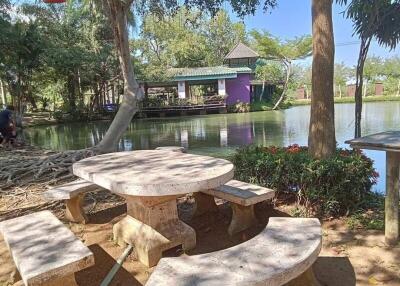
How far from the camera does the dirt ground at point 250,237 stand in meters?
2.50

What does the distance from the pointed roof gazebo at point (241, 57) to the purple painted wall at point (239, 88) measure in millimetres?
2949

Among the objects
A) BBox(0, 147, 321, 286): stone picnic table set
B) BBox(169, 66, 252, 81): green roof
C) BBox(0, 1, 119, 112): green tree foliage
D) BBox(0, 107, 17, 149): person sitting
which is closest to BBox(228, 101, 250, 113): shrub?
BBox(169, 66, 252, 81): green roof

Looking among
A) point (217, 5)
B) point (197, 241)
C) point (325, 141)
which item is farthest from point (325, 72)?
point (217, 5)

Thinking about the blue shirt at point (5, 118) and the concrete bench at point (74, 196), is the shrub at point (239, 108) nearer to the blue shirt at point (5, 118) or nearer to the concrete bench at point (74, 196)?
the blue shirt at point (5, 118)

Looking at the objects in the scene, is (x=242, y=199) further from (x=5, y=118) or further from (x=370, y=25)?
(x=5, y=118)

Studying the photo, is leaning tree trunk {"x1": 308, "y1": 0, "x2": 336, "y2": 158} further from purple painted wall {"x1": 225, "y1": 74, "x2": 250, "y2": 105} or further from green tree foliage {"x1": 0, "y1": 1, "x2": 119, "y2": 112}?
purple painted wall {"x1": 225, "y1": 74, "x2": 250, "y2": 105}

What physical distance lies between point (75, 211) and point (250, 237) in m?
1.77

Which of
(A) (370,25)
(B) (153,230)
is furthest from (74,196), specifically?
(A) (370,25)

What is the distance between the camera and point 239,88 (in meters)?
26.5

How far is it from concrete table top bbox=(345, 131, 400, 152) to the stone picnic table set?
0.67 m

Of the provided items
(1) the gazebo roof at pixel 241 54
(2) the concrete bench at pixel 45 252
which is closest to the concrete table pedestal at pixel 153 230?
(2) the concrete bench at pixel 45 252

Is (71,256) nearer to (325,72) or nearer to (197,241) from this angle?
(197,241)

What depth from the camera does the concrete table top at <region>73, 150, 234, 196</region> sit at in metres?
2.24

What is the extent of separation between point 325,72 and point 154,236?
2189mm
